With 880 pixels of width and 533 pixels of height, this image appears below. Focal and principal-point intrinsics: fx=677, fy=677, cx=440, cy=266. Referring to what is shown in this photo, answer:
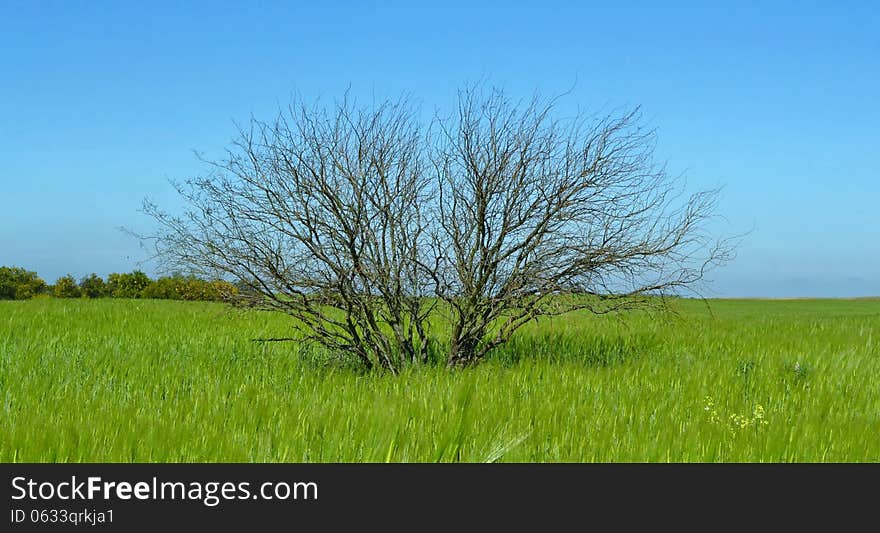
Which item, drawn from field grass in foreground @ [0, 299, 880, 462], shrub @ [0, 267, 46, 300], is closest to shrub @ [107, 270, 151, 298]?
shrub @ [0, 267, 46, 300]

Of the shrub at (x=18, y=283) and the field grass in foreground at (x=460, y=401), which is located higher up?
the shrub at (x=18, y=283)

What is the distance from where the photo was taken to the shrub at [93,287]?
35656 mm

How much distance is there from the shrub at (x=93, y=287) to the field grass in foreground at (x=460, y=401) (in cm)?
2167

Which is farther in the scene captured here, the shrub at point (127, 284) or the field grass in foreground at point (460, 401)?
the shrub at point (127, 284)

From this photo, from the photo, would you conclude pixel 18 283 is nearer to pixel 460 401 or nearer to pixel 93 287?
pixel 93 287

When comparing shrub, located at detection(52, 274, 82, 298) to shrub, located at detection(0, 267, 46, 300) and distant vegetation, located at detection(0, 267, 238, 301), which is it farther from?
shrub, located at detection(0, 267, 46, 300)

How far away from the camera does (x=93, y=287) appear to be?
3588 centimetres

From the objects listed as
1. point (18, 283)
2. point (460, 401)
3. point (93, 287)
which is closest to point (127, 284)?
point (93, 287)

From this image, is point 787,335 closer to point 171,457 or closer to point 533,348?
point 533,348

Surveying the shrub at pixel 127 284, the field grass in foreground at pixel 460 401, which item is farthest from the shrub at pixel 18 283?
the field grass in foreground at pixel 460 401

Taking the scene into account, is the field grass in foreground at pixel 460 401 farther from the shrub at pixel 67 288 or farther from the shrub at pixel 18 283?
the shrub at pixel 18 283

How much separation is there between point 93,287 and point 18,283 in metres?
7.31

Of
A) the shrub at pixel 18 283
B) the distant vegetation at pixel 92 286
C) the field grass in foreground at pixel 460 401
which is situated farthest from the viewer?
the shrub at pixel 18 283
